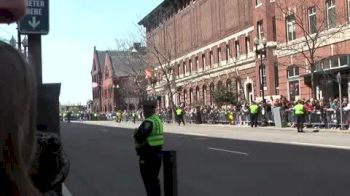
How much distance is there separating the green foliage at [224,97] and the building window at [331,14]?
49.9ft

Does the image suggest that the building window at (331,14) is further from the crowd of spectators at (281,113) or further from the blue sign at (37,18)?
the blue sign at (37,18)

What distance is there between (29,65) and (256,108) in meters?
39.2

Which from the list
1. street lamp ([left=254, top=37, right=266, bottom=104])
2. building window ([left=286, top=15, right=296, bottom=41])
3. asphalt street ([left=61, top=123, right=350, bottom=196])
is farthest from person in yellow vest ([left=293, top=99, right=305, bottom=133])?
building window ([left=286, top=15, right=296, bottom=41])

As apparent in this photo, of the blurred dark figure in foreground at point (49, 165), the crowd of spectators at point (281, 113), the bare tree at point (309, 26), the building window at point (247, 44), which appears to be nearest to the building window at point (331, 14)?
the bare tree at point (309, 26)

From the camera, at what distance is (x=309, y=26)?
42000 mm

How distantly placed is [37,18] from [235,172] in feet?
30.0

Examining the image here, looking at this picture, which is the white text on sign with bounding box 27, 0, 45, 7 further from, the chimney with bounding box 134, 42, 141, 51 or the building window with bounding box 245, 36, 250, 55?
the chimney with bounding box 134, 42, 141, 51

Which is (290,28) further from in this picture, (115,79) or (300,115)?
(115,79)

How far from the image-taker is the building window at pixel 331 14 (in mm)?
39062

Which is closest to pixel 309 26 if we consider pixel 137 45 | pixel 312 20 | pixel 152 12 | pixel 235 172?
pixel 312 20

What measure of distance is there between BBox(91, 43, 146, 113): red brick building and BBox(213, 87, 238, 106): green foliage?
25043 mm

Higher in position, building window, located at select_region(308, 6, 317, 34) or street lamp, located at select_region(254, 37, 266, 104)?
building window, located at select_region(308, 6, 317, 34)

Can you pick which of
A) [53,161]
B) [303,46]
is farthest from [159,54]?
[53,161]

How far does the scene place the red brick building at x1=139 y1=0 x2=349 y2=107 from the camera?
4003 centimetres
